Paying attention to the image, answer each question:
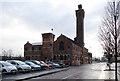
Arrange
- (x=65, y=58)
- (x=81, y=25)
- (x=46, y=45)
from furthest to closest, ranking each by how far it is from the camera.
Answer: (x=81, y=25) → (x=46, y=45) → (x=65, y=58)

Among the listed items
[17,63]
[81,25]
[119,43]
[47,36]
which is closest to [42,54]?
[47,36]

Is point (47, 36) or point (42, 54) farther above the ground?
point (47, 36)

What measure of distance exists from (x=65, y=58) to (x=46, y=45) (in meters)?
10.7

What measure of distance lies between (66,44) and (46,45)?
31.2 ft

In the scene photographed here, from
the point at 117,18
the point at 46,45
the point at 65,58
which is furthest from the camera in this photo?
the point at 46,45

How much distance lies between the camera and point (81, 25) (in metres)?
72.4

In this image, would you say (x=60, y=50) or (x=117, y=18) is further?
(x=60, y=50)

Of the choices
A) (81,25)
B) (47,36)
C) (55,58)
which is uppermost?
(81,25)

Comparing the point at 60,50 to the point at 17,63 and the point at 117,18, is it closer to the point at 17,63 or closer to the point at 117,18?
the point at 17,63

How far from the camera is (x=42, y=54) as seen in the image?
6081 cm

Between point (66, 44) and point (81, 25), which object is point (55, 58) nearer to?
point (66, 44)

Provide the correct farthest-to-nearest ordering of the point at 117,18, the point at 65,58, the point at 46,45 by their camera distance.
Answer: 1. the point at 46,45
2. the point at 65,58
3. the point at 117,18

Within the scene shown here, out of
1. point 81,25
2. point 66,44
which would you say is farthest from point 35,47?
point 81,25

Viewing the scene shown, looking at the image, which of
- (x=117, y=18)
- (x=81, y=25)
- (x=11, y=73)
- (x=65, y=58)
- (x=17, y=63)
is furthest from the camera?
(x=81, y=25)
